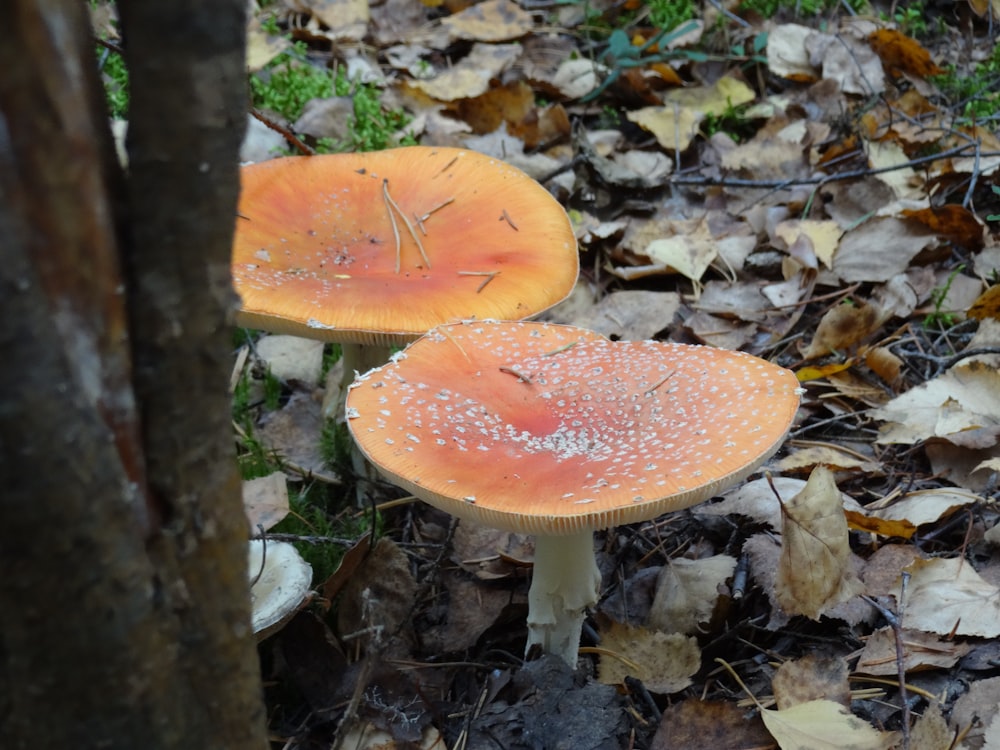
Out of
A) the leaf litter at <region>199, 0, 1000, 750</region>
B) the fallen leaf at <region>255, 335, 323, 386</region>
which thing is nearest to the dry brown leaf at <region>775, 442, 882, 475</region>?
the leaf litter at <region>199, 0, 1000, 750</region>

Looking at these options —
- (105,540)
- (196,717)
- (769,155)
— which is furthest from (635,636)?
(769,155)

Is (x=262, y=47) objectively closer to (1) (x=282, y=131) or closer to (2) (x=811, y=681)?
(1) (x=282, y=131)

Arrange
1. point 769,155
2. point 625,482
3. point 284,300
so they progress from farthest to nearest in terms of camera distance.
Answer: point 769,155 → point 284,300 → point 625,482

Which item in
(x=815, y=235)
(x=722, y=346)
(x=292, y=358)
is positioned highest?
(x=815, y=235)

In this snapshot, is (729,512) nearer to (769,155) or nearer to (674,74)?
(769,155)

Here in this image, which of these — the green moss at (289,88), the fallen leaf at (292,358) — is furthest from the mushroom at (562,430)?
the green moss at (289,88)

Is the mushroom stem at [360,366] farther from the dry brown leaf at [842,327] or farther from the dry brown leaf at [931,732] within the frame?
the dry brown leaf at [931,732]

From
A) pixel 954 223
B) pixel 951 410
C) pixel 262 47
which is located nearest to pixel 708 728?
pixel 951 410
